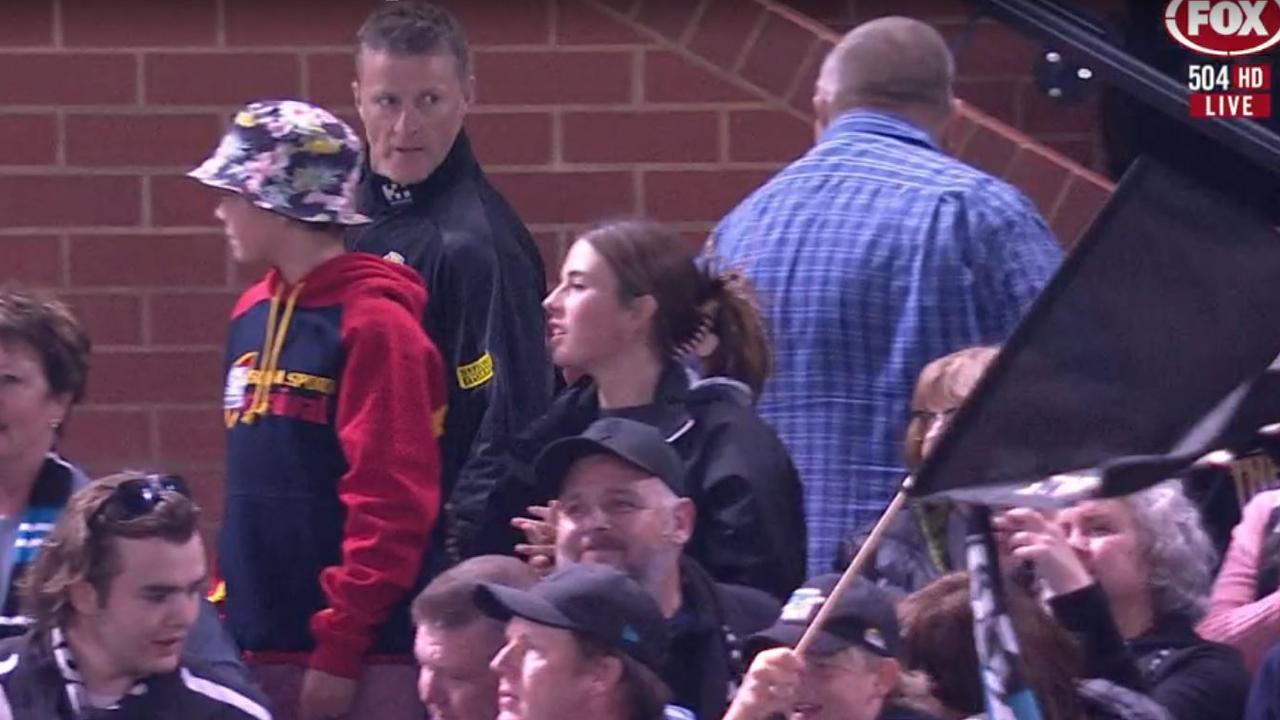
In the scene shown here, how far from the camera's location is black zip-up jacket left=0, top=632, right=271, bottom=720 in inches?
177

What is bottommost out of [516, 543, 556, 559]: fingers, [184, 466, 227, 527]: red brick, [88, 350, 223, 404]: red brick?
[184, 466, 227, 527]: red brick

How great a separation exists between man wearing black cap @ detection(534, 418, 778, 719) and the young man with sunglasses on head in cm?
56

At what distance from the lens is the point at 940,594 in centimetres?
449

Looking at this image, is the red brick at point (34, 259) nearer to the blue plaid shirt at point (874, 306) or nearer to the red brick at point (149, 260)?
the red brick at point (149, 260)

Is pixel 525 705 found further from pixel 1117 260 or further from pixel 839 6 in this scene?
pixel 839 6

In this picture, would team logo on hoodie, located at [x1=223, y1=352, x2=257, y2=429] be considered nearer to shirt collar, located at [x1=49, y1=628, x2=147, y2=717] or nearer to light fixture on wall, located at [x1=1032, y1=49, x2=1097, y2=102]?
shirt collar, located at [x1=49, y1=628, x2=147, y2=717]

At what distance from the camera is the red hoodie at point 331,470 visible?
4996 mm

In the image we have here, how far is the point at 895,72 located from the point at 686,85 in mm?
1249

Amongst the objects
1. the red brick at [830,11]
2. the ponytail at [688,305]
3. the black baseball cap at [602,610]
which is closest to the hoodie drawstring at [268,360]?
the ponytail at [688,305]

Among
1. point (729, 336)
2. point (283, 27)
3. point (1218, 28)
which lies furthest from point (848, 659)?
point (1218, 28)

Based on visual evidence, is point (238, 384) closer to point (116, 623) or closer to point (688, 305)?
point (116, 623)

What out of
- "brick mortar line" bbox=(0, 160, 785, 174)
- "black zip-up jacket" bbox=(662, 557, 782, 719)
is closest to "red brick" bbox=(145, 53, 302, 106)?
"brick mortar line" bbox=(0, 160, 785, 174)

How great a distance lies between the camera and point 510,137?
22.7ft

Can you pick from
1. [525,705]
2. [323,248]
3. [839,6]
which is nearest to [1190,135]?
[839,6]
